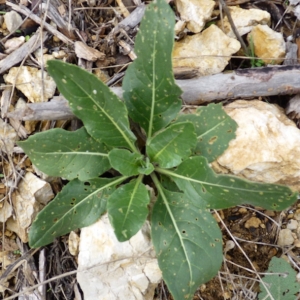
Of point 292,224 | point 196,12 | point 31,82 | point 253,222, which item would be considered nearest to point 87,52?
point 31,82

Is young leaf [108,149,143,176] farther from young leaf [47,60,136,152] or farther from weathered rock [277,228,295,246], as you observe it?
weathered rock [277,228,295,246]

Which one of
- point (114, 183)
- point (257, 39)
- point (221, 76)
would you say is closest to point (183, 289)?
point (114, 183)

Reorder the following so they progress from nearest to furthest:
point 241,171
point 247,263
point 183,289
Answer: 1. point 183,289
2. point 241,171
3. point 247,263

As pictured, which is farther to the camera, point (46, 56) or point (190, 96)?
point (46, 56)

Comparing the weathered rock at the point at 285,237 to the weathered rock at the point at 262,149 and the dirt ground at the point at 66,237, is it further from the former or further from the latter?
the weathered rock at the point at 262,149

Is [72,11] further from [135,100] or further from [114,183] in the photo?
[114,183]

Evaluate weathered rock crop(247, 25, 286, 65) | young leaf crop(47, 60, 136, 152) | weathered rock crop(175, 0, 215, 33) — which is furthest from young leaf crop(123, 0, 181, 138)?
weathered rock crop(247, 25, 286, 65)

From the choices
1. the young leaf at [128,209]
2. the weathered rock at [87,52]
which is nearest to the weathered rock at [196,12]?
the weathered rock at [87,52]
